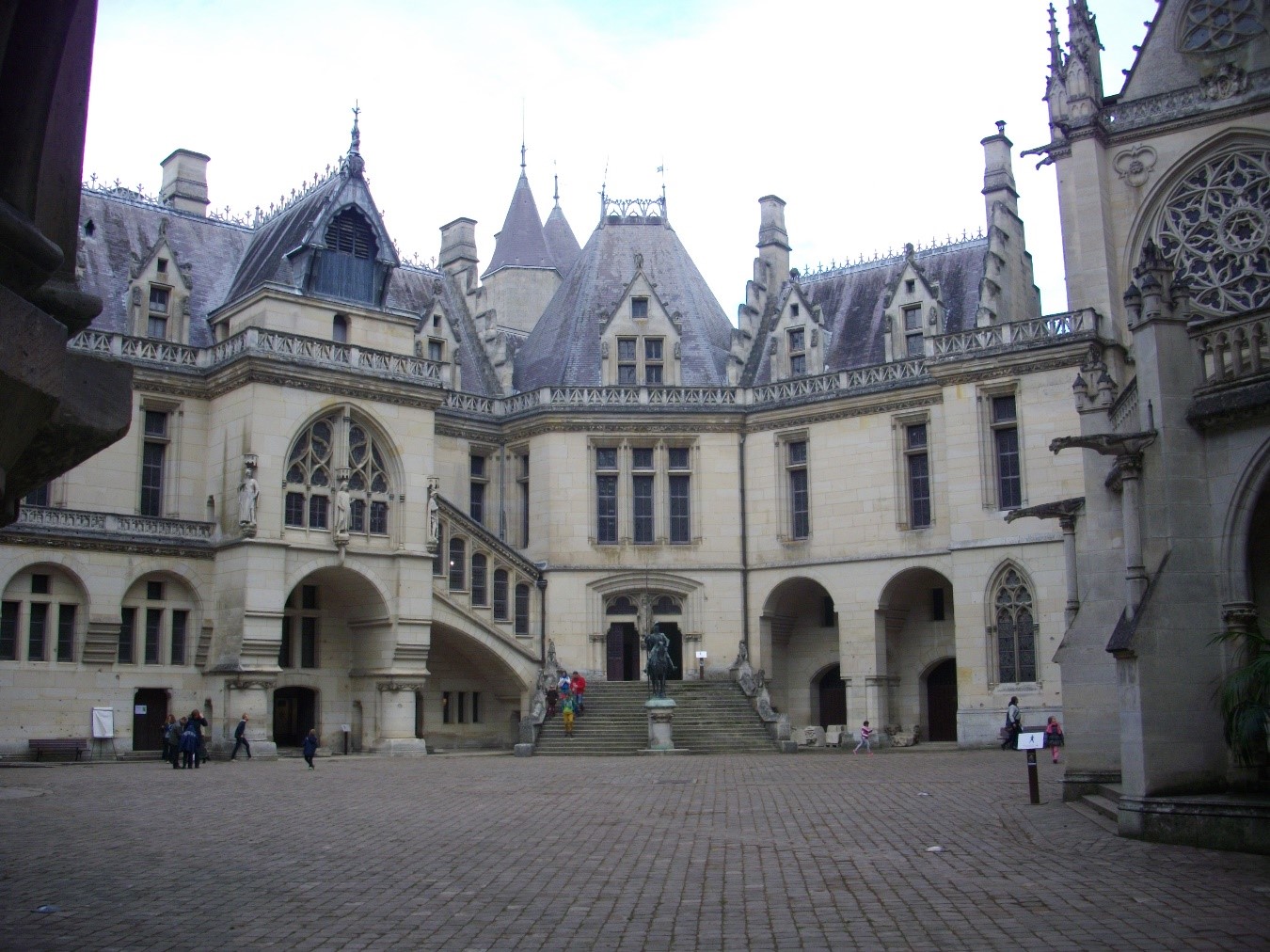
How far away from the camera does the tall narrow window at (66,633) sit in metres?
34.8

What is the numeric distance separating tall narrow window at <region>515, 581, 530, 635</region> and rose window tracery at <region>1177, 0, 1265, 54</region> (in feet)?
80.8

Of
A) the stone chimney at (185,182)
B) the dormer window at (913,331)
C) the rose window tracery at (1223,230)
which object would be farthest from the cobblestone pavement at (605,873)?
the stone chimney at (185,182)

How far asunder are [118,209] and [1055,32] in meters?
28.7

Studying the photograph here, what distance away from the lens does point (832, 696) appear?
45531mm

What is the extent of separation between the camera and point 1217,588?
47.6 ft

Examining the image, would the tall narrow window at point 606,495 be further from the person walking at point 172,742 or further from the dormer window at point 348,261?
the person walking at point 172,742

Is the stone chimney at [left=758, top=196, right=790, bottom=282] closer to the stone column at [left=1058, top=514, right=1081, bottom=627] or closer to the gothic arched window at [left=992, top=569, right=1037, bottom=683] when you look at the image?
the gothic arched window at [left=992, top=569, right=1037, bottom=683]

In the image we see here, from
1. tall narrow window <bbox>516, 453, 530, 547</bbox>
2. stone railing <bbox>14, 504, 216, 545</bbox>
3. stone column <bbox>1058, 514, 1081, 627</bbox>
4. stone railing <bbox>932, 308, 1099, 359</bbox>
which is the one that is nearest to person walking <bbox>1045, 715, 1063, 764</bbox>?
stone railing <bbox>932, 308, 1099, 359</bbox>

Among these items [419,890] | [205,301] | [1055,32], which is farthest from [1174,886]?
[205,301]

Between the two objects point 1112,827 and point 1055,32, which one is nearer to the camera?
point 1112,827

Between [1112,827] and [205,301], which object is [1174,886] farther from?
[205,301]

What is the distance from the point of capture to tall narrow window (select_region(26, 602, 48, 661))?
113 feet

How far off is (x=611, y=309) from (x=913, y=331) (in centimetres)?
1036

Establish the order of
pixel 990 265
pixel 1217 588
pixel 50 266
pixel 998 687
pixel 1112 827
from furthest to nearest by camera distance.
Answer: pixel 990 265
pixel 998 687
pixel 1112 827
pixel 1217 588
pixel 50 266
